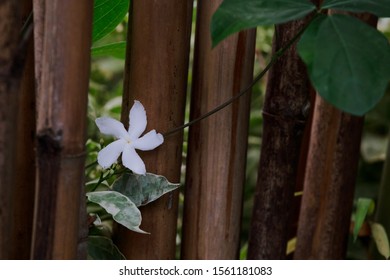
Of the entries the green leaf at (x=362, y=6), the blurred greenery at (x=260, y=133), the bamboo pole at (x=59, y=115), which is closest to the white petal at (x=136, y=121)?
the bamboo pole at (x=59, y=115)

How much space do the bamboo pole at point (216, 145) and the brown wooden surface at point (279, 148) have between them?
42 millimetres

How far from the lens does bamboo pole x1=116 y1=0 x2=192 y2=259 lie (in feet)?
2.18

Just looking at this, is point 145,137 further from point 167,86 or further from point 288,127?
point 288,127

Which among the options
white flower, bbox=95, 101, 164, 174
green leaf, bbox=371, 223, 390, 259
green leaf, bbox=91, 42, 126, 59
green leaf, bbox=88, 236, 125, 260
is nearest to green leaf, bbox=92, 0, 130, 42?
green leaf, bbox=91, 42, 126, 59

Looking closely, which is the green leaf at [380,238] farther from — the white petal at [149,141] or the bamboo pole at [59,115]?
the bamboo pole at [59,115]

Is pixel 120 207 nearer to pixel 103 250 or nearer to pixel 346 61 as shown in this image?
pixel 103 250

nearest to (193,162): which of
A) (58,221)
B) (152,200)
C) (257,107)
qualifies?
(152,200)

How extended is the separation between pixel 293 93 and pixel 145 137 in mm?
189

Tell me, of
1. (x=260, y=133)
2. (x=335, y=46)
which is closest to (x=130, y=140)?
(x=335, y=46)

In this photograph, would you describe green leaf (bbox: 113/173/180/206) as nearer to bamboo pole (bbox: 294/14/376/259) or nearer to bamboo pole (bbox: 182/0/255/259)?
bamboo pole (bbox: 182/0/255/259)

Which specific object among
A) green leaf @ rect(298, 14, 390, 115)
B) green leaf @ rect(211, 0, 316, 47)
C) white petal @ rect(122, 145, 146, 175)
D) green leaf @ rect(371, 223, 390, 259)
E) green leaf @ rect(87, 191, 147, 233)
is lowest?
green leaf @ rect(371, 223, 390, 259)

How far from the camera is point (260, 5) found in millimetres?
561

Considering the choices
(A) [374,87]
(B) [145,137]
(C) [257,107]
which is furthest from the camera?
(C) [257,107]

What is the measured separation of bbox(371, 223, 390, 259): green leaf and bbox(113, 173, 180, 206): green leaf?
419mm
